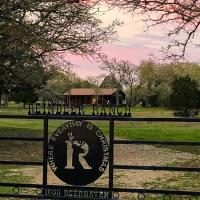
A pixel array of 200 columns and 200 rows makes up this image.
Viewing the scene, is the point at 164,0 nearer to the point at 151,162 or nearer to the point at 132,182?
the point at 151,162

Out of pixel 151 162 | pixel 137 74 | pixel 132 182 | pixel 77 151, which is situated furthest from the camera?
pixel 137 74

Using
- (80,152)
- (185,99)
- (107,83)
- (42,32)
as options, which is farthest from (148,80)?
(80,152)

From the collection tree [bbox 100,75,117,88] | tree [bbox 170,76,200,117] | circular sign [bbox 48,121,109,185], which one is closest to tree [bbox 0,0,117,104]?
circular sign [bbox 48,121,109,185]

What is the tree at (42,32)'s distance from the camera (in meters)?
18.4

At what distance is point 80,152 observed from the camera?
27.0 feet

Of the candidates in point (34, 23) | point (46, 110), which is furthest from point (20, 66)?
point (46, 110)

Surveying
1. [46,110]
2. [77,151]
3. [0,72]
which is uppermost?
[0,72]

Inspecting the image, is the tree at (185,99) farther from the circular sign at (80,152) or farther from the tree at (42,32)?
the circular sign at (80,152)

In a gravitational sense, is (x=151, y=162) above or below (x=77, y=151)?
below

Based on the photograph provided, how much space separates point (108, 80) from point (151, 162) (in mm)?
84406

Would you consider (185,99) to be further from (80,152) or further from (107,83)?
(107,83)

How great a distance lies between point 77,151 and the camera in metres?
8.23

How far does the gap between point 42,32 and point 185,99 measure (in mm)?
31395

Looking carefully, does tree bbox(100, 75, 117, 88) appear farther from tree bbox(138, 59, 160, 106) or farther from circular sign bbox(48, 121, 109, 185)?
circular sign bbox(48, 121, 109, 185)
